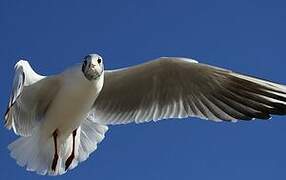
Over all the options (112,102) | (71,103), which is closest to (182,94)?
(112,102)

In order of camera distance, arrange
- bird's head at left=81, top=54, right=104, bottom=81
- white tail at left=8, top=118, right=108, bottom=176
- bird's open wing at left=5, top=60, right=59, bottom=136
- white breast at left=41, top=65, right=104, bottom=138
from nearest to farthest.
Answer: bird's head at left=81, top=54, right=104, bottom=81, white breast at left=41, top=65, right=104, bottom=138, bird's open wing at left=5, top=60, right=59, bottom=136, white tail at left=8, top=118, right=108, bottom=176

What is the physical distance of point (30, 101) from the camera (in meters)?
6.88

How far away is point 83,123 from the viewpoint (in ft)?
23.8

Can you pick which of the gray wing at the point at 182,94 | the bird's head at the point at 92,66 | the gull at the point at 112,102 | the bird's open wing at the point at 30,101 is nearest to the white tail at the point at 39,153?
the gull at the point at 112,102

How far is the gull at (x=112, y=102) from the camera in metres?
6.64

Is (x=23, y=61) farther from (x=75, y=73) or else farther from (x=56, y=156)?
(x=56, y=156)

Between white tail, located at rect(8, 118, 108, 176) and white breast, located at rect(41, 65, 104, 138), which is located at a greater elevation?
white breast, located at rect(41, 65, 104, 138)

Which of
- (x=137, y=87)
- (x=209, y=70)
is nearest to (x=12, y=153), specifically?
(x=137, y=87)

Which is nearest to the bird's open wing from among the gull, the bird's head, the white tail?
the gull

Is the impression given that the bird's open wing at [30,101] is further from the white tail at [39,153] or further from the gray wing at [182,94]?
the gray wing at [182,94]

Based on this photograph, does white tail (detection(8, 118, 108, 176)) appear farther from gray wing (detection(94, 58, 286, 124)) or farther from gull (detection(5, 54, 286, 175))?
gray wing (detection(94, 58, 286, 124))

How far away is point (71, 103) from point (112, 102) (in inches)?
29.5

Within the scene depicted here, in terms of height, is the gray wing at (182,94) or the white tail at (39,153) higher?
the gray wing at (182,94)

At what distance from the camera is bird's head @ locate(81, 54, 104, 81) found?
627 cm
